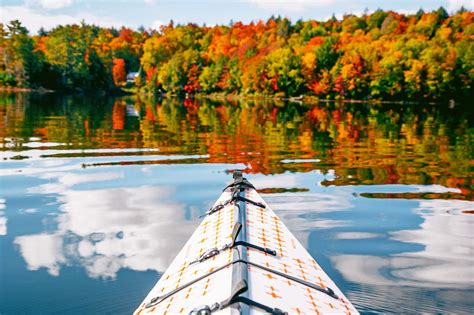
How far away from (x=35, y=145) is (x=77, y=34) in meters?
86.0

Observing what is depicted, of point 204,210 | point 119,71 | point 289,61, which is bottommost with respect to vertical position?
point 204,210

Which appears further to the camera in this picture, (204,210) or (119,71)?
(119,71)

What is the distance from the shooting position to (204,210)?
9219 millimetres

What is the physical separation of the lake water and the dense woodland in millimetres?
55904

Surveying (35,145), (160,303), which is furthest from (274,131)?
(160,303)

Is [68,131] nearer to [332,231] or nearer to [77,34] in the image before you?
[332,231]

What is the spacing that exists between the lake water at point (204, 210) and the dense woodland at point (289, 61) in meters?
55.9

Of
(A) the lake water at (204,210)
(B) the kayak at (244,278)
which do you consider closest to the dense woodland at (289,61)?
(A) the lake water at (204,210)

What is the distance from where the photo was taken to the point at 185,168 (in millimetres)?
13344

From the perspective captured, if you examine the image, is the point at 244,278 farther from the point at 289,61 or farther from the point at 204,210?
the point at 289,61

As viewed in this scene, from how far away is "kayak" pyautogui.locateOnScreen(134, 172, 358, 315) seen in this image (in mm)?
3680

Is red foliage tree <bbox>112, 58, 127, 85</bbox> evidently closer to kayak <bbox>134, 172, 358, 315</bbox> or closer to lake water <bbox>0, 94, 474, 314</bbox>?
lake water <bbox>0, 94, 474, 314</bbox>

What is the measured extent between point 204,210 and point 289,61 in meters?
76.5

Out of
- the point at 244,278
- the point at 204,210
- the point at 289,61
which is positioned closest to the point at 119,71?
the point at 289,61
